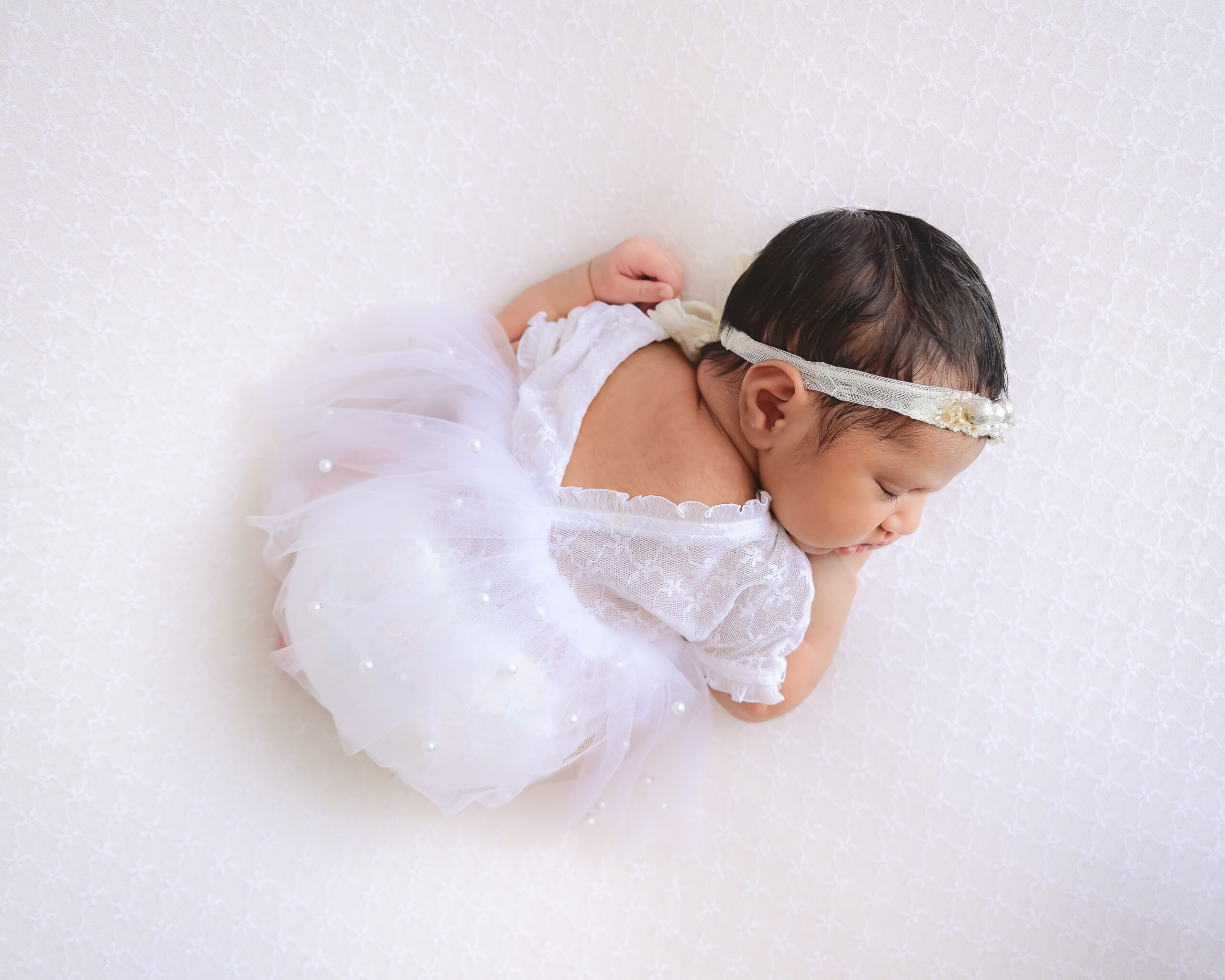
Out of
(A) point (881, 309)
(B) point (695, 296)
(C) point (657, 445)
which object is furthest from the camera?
(B) point (695, 296)

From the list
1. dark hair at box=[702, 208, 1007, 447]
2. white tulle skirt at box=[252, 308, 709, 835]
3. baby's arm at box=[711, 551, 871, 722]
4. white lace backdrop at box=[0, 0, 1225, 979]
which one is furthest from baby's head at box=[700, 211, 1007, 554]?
white tulle skirt at box=[252, 308, 709, 835]

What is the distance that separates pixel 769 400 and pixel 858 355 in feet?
0.46

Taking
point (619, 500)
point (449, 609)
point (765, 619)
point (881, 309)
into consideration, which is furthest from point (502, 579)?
point (881, 309)

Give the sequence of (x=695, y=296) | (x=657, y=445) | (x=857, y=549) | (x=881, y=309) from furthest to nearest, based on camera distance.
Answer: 1. (x=695, y=296)
2. (x=857, y=549)
3. (x=657, y=445)
4. (x=881, y=309)

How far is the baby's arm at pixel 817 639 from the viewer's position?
1355 mm

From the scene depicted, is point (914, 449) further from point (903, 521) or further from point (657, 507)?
point (657, 507)

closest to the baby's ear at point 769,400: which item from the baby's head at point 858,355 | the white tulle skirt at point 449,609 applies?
the baby's head at point 858,355

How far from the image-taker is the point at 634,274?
1.42m

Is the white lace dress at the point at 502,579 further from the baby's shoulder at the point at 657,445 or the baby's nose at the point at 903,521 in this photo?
the baby's nose at the point at 903,521

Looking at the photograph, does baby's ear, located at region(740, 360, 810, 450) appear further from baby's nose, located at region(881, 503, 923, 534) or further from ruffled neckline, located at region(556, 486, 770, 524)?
baby's nose, located at region(881, 503, 923, 534)

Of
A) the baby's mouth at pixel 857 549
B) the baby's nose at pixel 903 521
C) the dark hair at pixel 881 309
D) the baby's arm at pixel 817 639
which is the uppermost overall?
the dark hair at pixel 881 309

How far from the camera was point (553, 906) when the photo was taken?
1419 mm

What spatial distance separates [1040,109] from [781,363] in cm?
64

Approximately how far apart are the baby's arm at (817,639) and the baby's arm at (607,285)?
51cm
